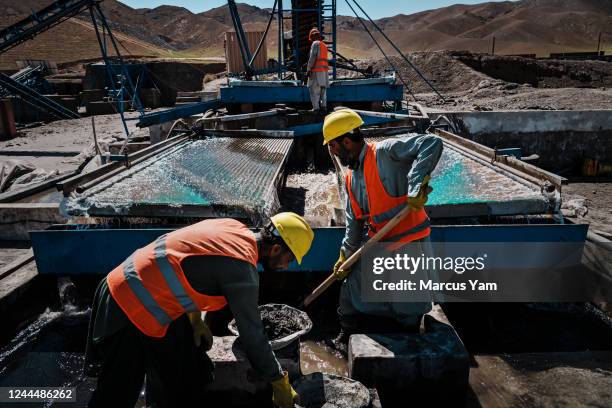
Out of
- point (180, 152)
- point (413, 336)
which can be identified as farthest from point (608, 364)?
point (180, 152)

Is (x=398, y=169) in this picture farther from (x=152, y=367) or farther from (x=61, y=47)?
(x=61, y=47)

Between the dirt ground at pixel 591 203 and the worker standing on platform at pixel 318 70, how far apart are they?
408 centimetres

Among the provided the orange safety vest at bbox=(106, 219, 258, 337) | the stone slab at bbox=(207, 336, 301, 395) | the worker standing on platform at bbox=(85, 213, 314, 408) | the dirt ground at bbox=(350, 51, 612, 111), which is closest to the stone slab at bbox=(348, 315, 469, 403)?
the stone slab at bbox=(207, 336, 301, 395)

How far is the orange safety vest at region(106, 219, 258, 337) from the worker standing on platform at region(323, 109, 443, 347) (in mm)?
981

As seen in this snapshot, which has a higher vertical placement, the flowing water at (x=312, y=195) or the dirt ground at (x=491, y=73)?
the dirt ground at (x=491, y=73)

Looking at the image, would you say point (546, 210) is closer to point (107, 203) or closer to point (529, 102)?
point (107, 203)

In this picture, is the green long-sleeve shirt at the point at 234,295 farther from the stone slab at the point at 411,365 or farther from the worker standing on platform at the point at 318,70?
the worker standing on platform at the point at 318,70

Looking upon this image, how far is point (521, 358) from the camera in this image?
2953 mm

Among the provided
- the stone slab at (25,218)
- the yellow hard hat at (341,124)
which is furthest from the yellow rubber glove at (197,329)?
the stone slab at (25,218)

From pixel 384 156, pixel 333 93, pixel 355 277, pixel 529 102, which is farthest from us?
pixel 529 102

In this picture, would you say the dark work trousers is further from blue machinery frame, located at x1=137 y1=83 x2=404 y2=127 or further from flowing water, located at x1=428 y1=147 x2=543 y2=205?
blue machinery frame, located at x1=137 y1=83 x2=404 y2=127

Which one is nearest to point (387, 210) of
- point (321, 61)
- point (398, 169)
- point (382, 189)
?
point (382, 189)

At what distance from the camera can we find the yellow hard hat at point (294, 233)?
1.87 m

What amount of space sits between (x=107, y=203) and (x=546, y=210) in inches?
138
